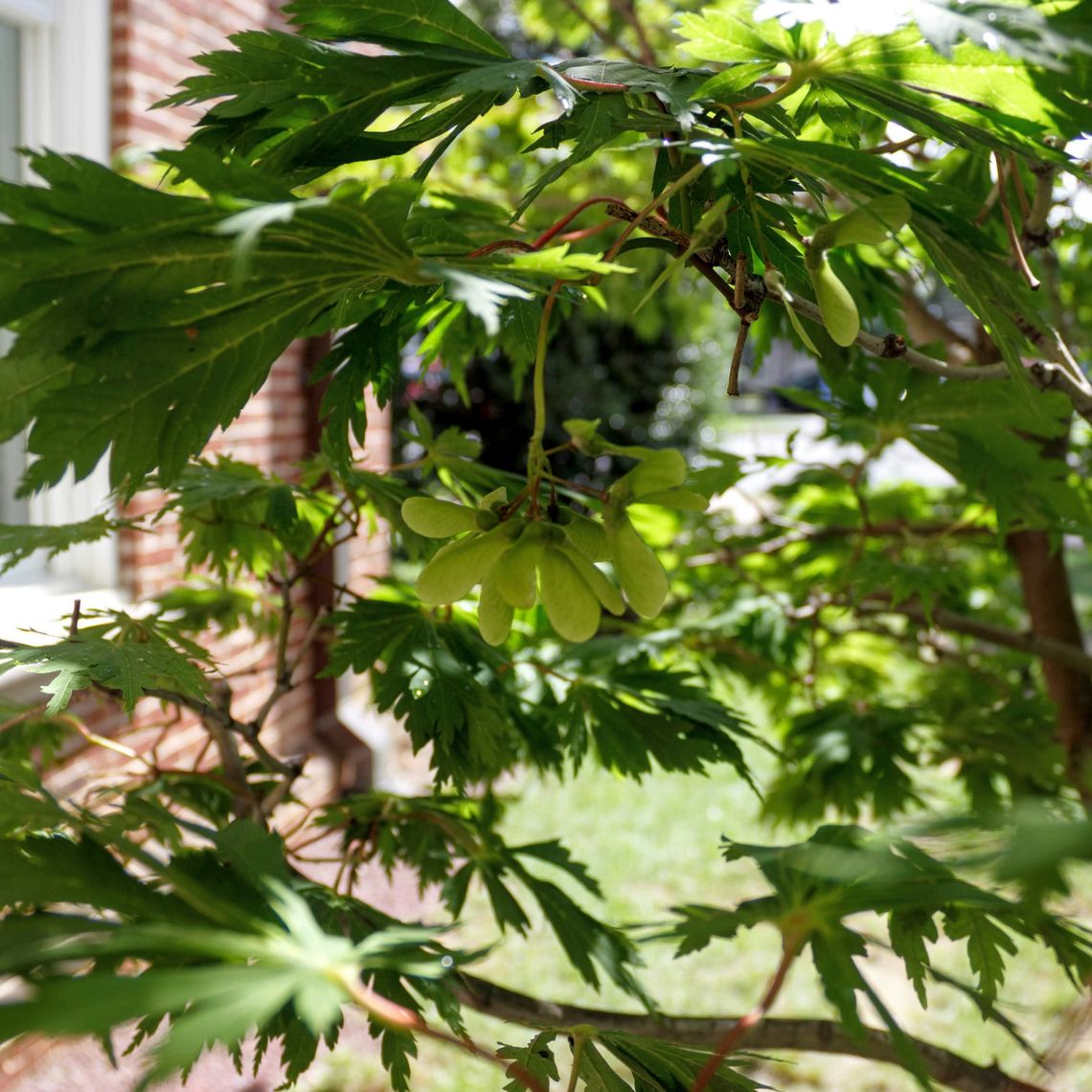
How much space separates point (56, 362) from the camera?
0.55 meters

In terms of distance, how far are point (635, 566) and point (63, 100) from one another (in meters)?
2.37

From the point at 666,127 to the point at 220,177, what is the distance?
0.26 m

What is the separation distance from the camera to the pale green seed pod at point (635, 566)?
60 centimetres

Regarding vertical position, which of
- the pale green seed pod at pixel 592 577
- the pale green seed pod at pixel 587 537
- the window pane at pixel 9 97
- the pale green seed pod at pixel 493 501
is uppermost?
the window pane at pixel 9 97

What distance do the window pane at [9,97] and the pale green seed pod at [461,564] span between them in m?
2.19

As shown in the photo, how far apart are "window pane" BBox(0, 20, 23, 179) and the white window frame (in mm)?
12

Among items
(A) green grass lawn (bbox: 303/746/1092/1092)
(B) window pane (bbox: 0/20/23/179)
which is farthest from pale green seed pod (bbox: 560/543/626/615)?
(B) window pane (bbox: 0/20/23/179)

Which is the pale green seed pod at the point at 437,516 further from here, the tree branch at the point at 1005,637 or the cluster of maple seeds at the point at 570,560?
the tree branch at the point at 1005,637

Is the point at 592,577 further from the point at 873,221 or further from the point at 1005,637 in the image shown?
the point at 1005,637

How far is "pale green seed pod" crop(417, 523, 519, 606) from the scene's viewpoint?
61 cm

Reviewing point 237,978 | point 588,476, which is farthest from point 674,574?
point 588,476

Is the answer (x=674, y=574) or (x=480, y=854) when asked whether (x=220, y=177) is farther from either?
(x=674, y=574)

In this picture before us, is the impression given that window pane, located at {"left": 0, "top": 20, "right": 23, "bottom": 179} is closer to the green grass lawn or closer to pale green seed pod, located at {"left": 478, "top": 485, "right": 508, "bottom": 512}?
the green grass lawn

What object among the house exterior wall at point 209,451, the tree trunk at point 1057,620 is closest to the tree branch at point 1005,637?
the tree trunk at point 1057,620
